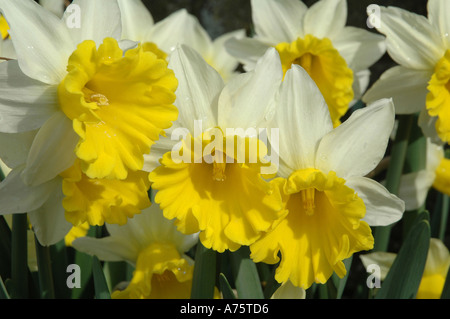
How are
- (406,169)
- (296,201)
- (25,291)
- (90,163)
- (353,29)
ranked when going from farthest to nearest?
(406,169)
(353,29)
(25,291)
(296,201)
(90,163)

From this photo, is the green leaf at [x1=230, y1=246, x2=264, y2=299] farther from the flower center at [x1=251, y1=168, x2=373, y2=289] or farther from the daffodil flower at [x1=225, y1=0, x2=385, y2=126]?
the daffodil flower at [x1=225, y1=0, x2=385, y2=126]

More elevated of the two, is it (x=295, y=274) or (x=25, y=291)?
(x=295, y=274)

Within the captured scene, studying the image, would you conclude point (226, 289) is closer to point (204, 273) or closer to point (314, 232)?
point (204, 273)

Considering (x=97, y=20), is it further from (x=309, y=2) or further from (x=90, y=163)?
(x=309, y=2)

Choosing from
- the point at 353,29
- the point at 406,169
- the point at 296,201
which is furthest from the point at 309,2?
the point at 296,201

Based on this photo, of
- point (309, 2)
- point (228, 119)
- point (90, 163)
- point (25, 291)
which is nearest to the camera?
point (90, 163)

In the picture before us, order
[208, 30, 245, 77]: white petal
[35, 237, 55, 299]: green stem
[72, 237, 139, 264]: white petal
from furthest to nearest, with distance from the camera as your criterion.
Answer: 1. [208, 30, 245, 77]: white petal
2. [72, 237, 139, 264]: white petal
3. [35, 237, 55, 299]: green stem

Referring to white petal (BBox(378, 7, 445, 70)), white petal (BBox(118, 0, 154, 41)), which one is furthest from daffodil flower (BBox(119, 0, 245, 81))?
white petal (BBox(378, 7, 445, 70))

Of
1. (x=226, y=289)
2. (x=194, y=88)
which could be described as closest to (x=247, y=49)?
(x=194, y=88)
